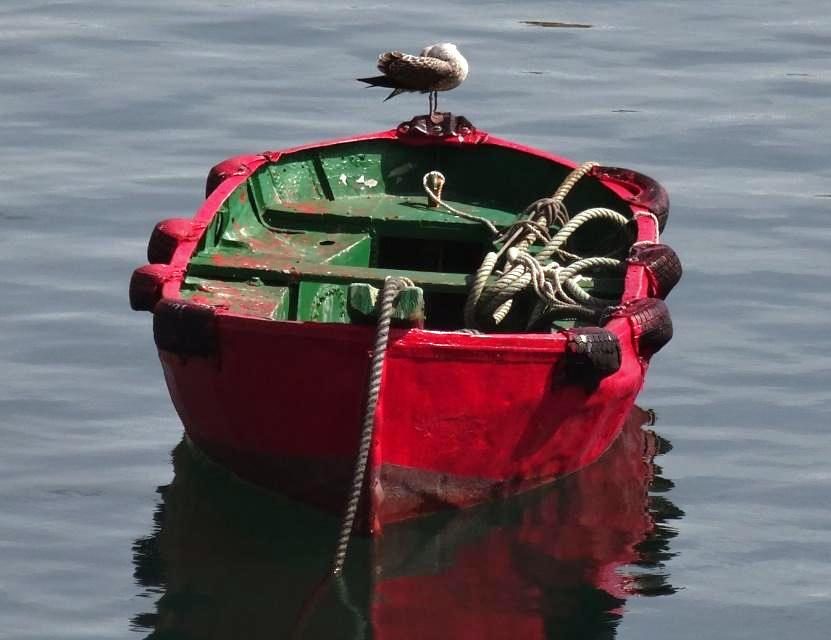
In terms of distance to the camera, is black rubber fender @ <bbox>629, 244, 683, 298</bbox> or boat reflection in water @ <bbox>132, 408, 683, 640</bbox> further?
black rubber fender @ <bbox>629, 244, 683, 298</bbox>

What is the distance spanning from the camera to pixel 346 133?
16.0 meters

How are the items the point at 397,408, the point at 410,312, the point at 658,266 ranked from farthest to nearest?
the point at 658,266 → the point at 397,408 → the point at 410,312

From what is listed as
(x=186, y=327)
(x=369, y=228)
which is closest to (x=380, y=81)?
(x=369, y=228)

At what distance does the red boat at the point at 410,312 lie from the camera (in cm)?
890

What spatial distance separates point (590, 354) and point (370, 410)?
1.03 m

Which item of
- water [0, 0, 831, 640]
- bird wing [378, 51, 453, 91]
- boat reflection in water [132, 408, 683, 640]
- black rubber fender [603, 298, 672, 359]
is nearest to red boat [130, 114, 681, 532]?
black rubber fender [603, 298, 672, 359]

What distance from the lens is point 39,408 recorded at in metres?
10.9

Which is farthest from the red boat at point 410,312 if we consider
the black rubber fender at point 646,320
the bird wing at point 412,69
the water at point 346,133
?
the bird wing at point 412,69

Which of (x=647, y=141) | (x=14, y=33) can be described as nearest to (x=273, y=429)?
(x=647, y=141)

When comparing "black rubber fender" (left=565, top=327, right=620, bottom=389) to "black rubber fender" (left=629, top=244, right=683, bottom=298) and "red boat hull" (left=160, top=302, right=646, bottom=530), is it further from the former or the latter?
"black rubber fender" (left=629, top=244, right=683, bottom=298)

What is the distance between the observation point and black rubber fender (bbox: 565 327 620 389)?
357 inches

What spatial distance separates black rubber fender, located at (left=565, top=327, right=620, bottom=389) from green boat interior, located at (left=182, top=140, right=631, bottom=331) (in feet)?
3.34

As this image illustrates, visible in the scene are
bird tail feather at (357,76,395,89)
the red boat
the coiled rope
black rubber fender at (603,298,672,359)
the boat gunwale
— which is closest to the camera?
the boat gunwale

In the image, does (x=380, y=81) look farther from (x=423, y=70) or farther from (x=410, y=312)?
(x=410, y=312)
